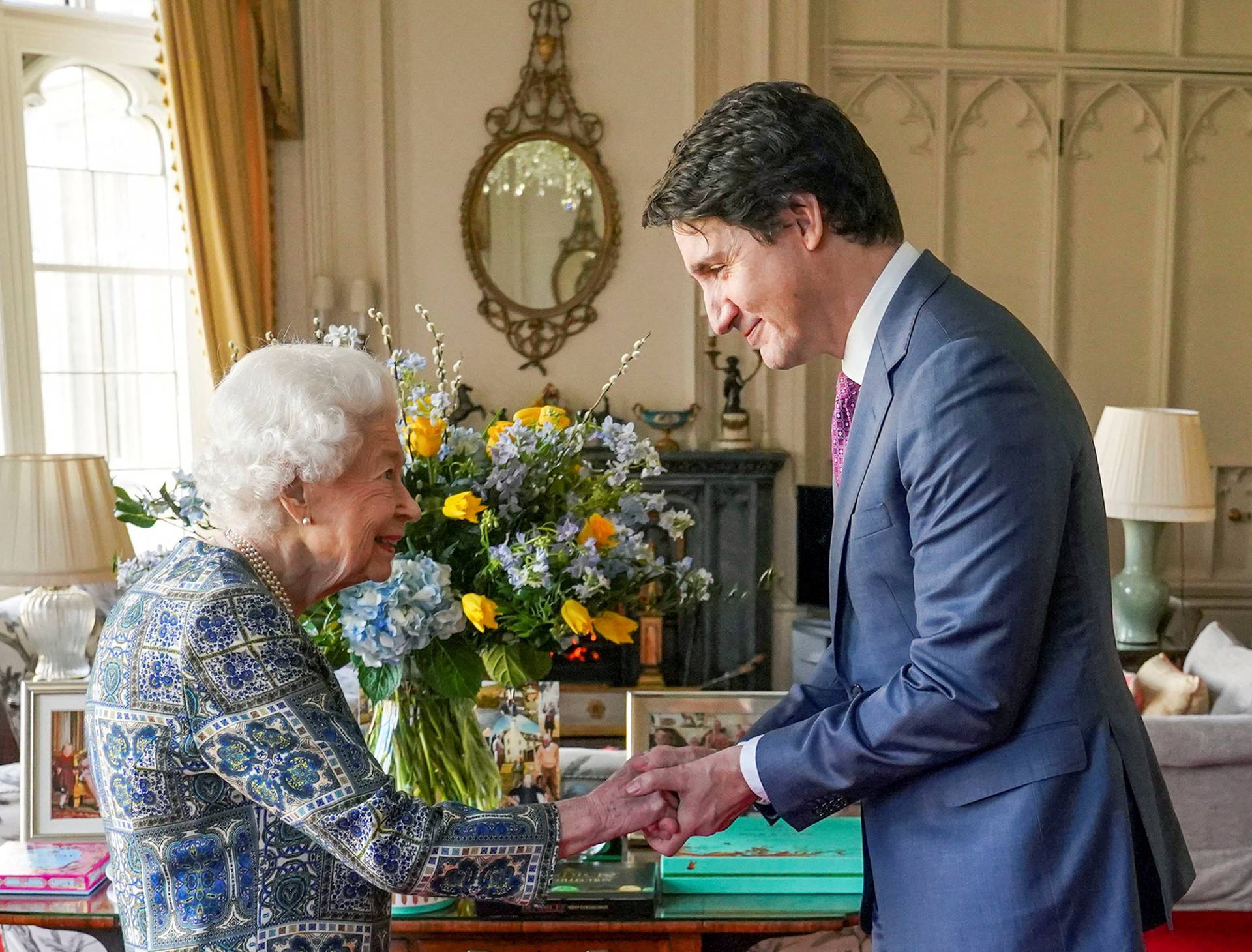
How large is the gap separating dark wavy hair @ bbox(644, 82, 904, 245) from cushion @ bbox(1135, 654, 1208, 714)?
7.49 feet

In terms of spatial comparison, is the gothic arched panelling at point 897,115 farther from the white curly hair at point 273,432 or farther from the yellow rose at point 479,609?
the white curly hair at point 273,432

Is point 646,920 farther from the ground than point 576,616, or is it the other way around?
point 576,616

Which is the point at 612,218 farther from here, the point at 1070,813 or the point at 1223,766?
the point at 1070,813

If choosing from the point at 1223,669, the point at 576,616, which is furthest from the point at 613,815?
the point at 1223,669

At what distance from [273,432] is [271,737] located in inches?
13.4

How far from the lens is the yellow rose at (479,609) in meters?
1.64

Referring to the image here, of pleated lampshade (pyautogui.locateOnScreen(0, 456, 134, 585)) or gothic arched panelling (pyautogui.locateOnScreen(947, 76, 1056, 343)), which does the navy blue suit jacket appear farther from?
gothic arched panelling (pyautogui.locateOnScreen(947, 76, 1056, 343))

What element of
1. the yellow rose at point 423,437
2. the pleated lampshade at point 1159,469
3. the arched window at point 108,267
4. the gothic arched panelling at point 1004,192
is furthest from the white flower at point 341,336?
the gothic arched panelling at point 1004,192

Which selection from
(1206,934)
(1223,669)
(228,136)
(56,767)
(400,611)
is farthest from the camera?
(228,136)

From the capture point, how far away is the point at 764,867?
1882 mm

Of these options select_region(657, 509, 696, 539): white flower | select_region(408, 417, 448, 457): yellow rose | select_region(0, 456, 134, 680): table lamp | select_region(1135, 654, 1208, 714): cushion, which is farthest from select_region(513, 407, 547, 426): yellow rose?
select_region(1135, 654, 1208, 714): cushion

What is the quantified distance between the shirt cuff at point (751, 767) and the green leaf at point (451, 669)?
447 mm

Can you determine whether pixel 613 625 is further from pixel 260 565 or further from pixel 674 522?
pixel 260 565

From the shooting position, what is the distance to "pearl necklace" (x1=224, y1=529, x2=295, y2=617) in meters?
1.38
